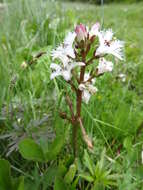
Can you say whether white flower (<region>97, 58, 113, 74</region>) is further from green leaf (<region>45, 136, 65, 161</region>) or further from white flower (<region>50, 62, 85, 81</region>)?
green leaf (<region>45, 136, 65, 161</region>)

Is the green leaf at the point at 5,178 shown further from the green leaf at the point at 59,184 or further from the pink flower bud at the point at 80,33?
the pink flower bud at the point at 80,33

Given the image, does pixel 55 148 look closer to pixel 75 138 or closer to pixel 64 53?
pixel 75 138

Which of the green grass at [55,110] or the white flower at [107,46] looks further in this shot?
the green grass at [55,110]

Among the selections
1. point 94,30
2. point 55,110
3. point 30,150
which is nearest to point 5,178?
point 30,150

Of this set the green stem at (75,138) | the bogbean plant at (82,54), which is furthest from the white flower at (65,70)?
the green stem at (75,138)

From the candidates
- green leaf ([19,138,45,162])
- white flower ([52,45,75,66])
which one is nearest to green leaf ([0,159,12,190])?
green leaf ([19,138,45,162])
